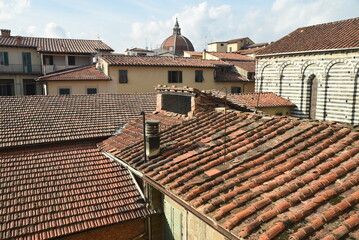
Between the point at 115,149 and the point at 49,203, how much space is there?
102 inches

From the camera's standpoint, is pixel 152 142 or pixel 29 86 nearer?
pixel 152 142

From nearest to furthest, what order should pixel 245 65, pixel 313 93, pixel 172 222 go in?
1. pixel 172 222
2. pixel 313 93
3. pixel 245 65

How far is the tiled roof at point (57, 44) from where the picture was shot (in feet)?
107

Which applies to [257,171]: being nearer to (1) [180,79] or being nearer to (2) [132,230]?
(2) [132,230]

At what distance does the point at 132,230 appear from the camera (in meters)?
8.29

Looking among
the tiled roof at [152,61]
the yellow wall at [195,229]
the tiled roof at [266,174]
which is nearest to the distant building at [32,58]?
the tiled roof at [152,61]

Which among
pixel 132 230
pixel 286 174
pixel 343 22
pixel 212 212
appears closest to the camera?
pixel 212 212

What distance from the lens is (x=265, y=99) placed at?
24.0 m

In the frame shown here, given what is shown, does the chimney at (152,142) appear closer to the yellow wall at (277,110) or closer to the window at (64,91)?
the yellow wall at (277,110)

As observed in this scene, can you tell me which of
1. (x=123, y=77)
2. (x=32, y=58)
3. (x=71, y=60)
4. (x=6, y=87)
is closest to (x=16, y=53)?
(x=32, y=58)

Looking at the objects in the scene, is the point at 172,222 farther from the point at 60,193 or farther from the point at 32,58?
the point at 32,58

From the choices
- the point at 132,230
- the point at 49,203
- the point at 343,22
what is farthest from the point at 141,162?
the point at 343,22

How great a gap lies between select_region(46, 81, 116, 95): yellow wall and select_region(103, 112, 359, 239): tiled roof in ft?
62.8

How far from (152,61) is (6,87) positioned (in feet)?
60.0
